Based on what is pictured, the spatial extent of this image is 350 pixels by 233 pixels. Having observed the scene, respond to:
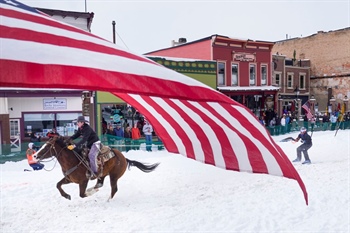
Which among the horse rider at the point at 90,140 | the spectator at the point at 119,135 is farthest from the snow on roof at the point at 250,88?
the horse rider at the point at 90,140

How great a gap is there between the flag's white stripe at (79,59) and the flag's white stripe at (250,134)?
0.65 m

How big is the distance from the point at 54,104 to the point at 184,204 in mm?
13039

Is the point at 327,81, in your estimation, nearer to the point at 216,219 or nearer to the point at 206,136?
the point at 216,219

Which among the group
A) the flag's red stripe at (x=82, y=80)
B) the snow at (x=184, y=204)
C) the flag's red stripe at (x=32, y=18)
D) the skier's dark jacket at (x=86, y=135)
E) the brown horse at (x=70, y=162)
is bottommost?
the snow at (x=184, y=204)

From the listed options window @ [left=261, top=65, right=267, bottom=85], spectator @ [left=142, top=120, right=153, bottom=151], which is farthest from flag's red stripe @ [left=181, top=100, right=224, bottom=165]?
window @ [left=261, top=65, right=267, bottom=85]

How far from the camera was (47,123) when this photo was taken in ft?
65.6

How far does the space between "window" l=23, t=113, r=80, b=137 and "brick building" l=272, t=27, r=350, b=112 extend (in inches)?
1160

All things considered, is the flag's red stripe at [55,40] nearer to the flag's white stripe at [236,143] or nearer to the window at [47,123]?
the flag's white stripe at [236,143]

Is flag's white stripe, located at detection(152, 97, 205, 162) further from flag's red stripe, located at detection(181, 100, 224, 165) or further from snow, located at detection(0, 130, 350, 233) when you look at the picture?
snow, located at detection(0, 130, 350, 233)

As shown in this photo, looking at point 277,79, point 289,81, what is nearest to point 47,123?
point 277,79

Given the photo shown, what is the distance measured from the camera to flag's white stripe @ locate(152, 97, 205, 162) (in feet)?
10.2

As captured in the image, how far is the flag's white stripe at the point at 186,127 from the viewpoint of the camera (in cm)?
311

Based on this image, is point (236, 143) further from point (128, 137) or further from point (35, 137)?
point (35, 137)

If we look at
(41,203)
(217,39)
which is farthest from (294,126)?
(41,203)
